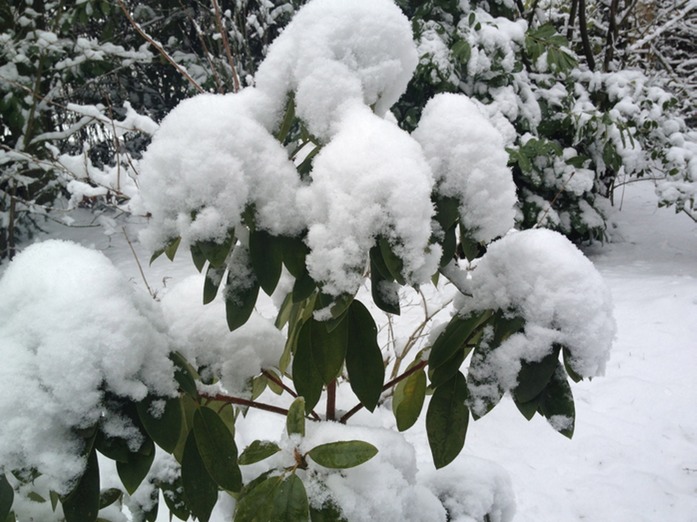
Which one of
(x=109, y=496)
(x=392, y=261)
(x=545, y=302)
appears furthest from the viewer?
(x=109, y=496)

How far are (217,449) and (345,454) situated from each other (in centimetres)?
17

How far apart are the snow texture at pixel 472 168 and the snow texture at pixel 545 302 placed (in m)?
0.07

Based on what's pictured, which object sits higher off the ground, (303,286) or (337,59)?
(337,59)

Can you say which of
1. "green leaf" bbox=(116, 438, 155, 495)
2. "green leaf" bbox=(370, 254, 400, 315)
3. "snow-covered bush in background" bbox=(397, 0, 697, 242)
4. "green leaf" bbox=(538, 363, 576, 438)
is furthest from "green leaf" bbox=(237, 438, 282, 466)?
"snow-covered bush in background" bbox=(397, 0, 697, 242)

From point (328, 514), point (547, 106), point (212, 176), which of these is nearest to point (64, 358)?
point (212, 176)

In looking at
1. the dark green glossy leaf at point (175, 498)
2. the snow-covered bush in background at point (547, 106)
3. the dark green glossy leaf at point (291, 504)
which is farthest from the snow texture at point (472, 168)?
the snow-covered bush in background at point (547, 106)

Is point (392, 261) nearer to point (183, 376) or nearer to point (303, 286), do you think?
point (303, 286)

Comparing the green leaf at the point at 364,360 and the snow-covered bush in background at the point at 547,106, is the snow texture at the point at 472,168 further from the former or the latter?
the snow-covered bush in background at the point at 547,106

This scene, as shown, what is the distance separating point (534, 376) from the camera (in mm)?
526

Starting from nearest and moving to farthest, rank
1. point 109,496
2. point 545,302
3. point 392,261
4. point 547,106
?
1. point 392,261
2. point 545,302
3. point 109,496
4. point 547,106

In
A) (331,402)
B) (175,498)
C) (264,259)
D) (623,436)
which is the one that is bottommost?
(623,436)

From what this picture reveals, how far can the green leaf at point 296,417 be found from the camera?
0.54m

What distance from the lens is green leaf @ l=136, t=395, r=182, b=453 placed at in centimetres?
48

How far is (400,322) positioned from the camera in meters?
2.95
